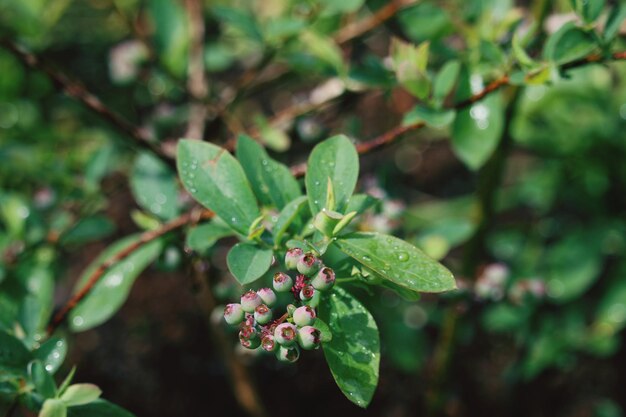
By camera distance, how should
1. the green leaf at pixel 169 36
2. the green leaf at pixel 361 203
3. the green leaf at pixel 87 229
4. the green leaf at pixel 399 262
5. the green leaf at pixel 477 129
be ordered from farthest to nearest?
the green leaf at pixel 169 36, the green leaf at pixel 87 229, the green leaf at pixel 477 129, the green leaf at pixel 361 203, the green leaf at pixel 399 262

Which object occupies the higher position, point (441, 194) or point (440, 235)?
point (440, 235)

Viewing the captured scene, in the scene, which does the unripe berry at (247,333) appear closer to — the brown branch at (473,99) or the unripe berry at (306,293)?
the unripe berry at (306,293)

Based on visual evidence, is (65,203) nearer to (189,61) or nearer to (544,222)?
(189,61)

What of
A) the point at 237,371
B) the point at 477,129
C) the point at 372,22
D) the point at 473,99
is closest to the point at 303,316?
the point at 473,99

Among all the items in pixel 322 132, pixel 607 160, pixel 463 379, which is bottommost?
pixel 463 379

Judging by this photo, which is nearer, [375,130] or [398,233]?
[398,233]

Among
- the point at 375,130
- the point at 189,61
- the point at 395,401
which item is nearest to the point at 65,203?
the point at 189,61

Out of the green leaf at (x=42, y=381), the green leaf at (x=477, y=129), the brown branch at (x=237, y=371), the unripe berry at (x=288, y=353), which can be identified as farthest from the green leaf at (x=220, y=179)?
the brown branch at (x=237, y=371)
